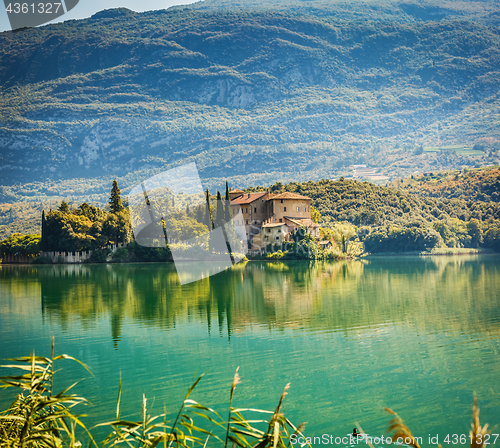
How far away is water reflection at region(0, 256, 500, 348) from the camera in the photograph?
1549cm

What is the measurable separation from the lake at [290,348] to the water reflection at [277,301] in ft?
0.25

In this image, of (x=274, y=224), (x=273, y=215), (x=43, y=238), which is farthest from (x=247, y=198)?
(x=43, y=238)

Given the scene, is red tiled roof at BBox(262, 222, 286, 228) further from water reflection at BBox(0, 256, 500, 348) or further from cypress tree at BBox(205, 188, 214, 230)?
water reflection at BBox(0, 256, 500, 348)

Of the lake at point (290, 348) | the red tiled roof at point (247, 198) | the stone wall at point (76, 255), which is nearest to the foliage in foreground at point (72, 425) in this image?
the lake at point (290, 348)

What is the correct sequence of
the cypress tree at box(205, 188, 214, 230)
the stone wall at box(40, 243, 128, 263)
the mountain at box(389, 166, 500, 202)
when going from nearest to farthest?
the cypress tree at box(205, 188, 214, 230) < the stone wall at box(40, 243, 128, 263) < the mountain at box(389, 166, 500, 202)

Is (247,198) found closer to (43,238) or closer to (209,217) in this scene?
(209,217)

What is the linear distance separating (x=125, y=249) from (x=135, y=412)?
43758 millimetres

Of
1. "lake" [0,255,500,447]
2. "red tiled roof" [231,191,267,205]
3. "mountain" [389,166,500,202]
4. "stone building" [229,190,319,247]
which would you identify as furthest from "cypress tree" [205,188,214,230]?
"mountain" [389,166,500,202]

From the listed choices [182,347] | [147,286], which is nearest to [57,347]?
[182,347]

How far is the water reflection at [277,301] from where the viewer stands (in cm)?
1549

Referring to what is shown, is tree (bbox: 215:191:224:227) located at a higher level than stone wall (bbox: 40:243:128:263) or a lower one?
higher

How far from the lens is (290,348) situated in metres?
12.1

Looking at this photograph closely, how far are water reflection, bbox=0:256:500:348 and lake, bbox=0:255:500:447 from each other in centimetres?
8

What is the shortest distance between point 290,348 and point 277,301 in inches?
315
